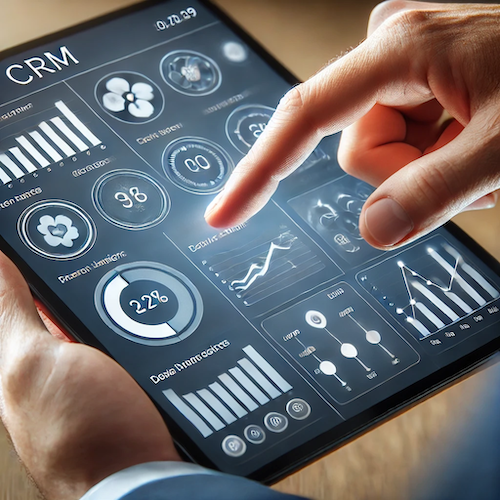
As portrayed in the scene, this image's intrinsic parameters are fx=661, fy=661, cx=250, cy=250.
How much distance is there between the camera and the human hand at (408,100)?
61 cm

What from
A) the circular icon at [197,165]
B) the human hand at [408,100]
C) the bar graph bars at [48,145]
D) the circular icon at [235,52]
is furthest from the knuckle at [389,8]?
the bar graph bars at [48,145]

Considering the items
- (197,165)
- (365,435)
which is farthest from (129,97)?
(365,435)

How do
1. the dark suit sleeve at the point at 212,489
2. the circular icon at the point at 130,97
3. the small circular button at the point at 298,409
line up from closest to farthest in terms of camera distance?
the dark suit sleeve at the point at 212,489 → the small circular button at the point at 298,409 → the circular icon at the point at 130,97

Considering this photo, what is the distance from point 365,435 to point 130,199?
0.42 metres

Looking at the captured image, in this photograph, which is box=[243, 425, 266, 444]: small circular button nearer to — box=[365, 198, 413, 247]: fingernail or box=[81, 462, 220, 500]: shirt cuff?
box=[81, 462, 220, 500]: shirt cuff

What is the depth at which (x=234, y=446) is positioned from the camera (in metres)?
0.58

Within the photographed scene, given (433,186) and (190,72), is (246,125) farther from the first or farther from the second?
(433,186)

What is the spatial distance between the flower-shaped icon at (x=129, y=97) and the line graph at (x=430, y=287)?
0.30 meters

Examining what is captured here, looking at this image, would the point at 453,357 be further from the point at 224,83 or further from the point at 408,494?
the point at 224,83

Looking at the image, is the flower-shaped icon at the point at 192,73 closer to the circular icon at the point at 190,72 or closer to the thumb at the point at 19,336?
the circular icon at the point at 190,72

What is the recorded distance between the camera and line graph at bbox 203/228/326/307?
0.66m

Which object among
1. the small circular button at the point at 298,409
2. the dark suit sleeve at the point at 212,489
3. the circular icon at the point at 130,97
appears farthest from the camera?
the circular icon at the point at 130,97

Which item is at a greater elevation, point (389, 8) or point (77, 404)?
point (389, 8)

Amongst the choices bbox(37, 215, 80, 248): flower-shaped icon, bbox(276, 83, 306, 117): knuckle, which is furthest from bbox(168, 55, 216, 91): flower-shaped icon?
→ bbox(37, 215, 80, 248): flower-shaped icon
